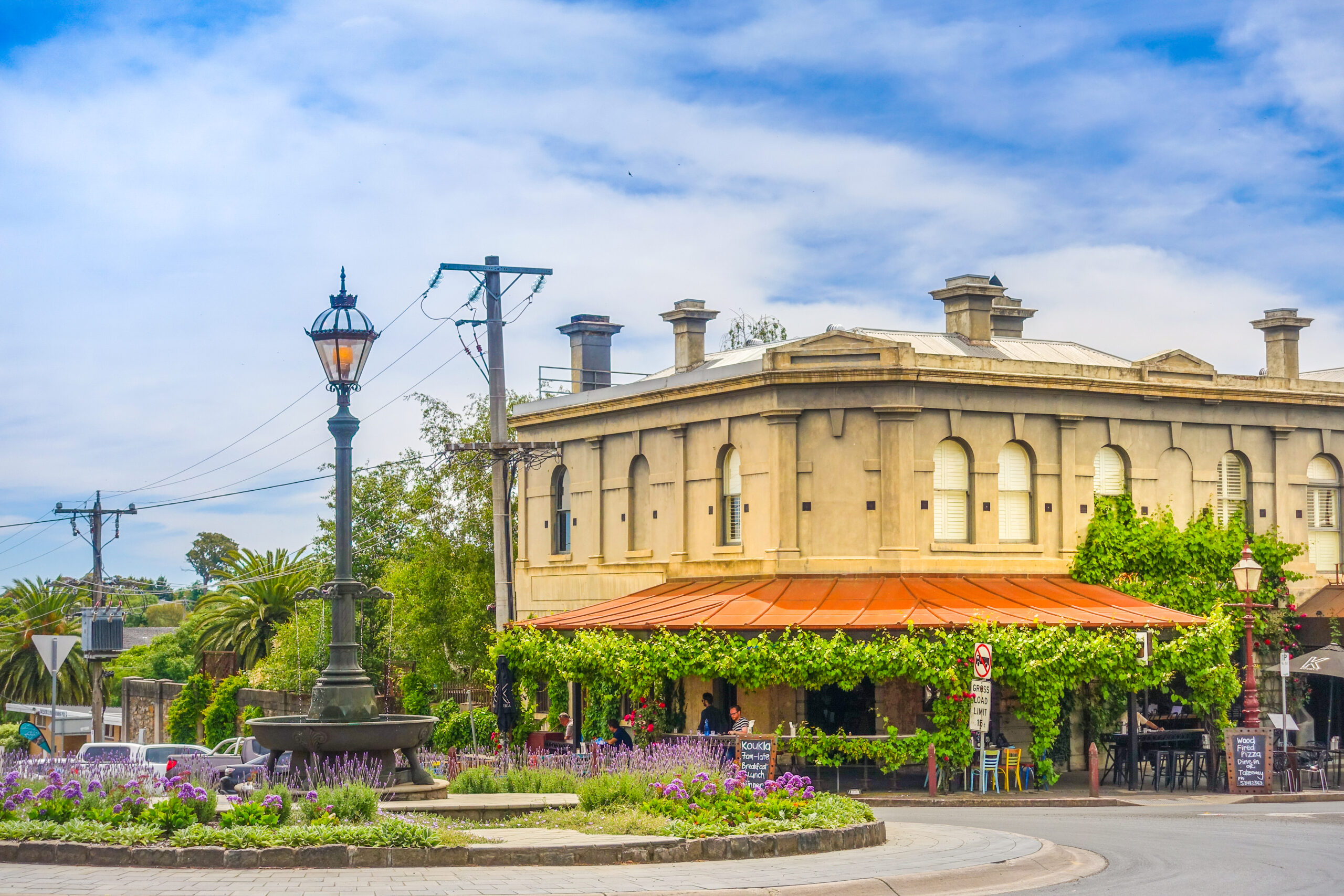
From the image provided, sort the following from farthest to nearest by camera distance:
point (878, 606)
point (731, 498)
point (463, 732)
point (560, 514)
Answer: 1. point (560, 514)
2. point (463, 732)
3. point (731, 498)
4. point (878, 606)

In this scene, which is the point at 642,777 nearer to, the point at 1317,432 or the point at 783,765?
the point at 783,765

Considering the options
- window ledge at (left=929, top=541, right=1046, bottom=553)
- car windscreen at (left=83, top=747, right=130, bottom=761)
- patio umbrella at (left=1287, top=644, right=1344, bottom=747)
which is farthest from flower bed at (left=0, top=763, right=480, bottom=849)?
patio umbrella at (left=1287, top=644, right=1344, bottom=747)

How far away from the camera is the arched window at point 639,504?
3644 centimetres

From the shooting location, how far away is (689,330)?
126 ft

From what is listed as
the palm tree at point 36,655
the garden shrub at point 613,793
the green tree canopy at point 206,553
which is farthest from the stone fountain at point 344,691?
the green tree canopy at point 206,553

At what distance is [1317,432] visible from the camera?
119 feet

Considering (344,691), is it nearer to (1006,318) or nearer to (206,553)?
(1006,318)

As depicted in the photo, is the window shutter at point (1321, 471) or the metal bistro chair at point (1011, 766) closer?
the metal bistro chair at point (1011, 766)

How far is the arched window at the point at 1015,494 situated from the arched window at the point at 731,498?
5239mm

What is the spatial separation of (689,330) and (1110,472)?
1023 cm

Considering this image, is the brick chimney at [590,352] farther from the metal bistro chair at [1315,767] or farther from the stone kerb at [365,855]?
the stone kerb at [365,855]

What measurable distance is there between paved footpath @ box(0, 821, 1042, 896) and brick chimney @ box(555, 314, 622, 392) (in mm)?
28284

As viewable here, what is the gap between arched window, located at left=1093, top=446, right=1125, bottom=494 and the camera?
33875mm

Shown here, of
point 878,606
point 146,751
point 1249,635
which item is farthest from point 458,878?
point 146,751
